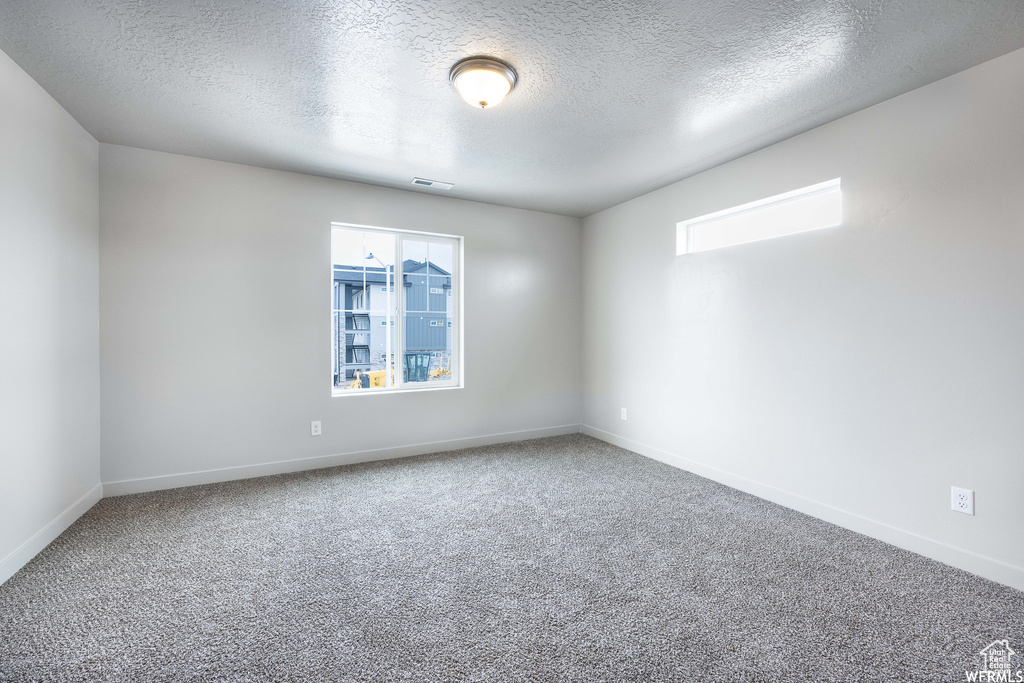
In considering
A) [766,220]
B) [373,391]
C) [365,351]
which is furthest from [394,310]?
[766,220]

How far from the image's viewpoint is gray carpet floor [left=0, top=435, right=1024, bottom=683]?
158cm

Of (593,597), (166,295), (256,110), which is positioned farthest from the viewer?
(166,295)

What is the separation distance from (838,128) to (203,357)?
4574mm

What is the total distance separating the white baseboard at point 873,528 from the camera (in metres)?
2.12

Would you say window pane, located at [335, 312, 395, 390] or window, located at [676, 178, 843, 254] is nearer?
window, located at [676, 178, 843, 254]

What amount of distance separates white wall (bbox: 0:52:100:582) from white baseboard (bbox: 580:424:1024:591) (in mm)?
4200

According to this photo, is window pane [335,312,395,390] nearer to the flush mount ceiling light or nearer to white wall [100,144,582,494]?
white wall [100,144,582,494]

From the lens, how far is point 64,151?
8.64 ft

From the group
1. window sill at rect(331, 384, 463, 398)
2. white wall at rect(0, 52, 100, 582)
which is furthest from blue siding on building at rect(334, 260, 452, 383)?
white wall at rect(0, 52, 100, 582)

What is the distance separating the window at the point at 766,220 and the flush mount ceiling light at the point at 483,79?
80.6 inches

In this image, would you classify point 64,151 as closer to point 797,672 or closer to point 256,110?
point 256,110

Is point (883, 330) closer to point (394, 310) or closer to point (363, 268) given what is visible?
point (394, 310)

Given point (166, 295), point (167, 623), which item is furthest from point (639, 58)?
point (166, 295)

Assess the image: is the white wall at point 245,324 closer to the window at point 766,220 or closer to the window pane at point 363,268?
the window pane at point 363,268
